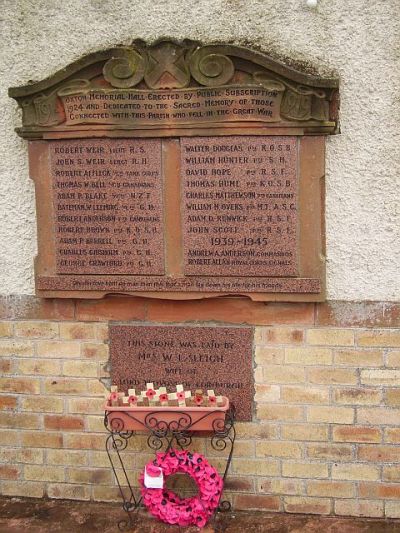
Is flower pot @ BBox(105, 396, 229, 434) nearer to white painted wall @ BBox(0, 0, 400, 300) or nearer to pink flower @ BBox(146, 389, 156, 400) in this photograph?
pink flower @ BBox(146, 389, 156, 400)

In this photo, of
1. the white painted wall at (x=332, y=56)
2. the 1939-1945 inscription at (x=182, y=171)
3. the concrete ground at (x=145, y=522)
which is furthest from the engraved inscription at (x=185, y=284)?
the concrete ground at (x=145, y=522)

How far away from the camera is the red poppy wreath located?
365 cm

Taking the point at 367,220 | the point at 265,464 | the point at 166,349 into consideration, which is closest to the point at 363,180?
the point at 367,220

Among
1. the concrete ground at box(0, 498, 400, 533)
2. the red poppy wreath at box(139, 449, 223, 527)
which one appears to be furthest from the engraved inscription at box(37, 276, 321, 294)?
the concrete ground at box(0, 498, 400, 533)

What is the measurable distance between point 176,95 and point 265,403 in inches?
73.4

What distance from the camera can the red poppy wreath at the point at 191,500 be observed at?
365 cm

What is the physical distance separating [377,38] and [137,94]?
52.8 inches

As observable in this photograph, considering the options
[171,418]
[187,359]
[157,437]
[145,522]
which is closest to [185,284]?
[187,359]

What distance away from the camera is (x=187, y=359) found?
379 cm

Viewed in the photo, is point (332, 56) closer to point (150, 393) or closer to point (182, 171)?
point (182, 171)

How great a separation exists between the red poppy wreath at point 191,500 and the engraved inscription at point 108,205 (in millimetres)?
1096

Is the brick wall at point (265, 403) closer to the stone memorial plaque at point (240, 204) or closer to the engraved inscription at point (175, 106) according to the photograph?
the stone memorial plaque at point (240, 204)

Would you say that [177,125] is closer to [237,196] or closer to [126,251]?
[237,196]

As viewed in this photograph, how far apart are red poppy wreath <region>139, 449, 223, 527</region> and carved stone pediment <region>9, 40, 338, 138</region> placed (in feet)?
6.16
